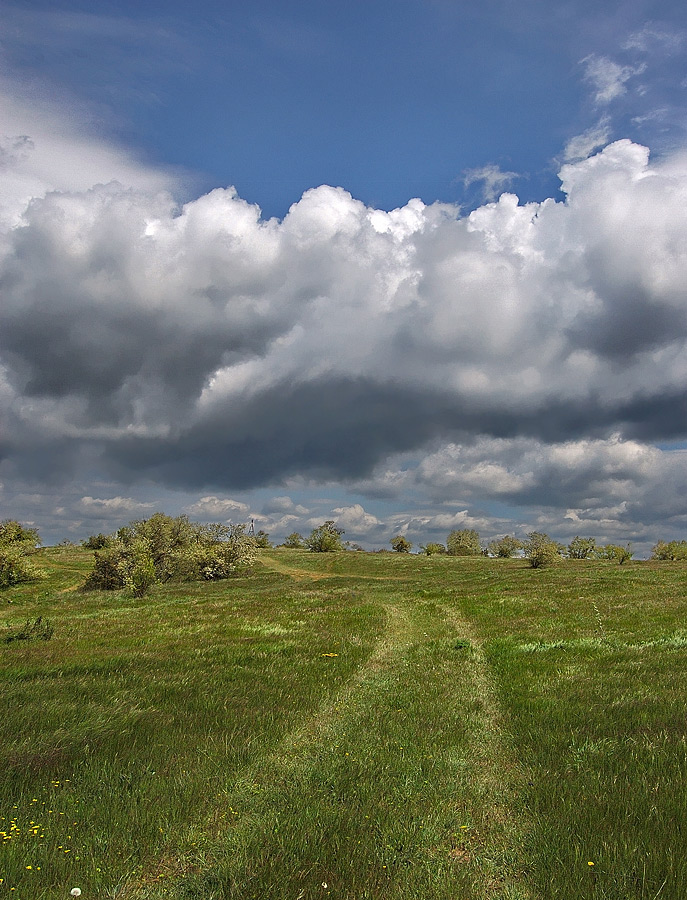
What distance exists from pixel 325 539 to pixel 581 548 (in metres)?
66.6

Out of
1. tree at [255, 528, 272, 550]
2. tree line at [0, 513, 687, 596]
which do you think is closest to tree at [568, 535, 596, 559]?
tree line at [0, 513, 687, 596]

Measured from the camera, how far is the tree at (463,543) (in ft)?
542

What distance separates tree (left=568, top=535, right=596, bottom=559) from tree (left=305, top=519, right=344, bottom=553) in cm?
6059

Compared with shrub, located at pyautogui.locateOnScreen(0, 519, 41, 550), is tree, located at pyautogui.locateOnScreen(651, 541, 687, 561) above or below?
below

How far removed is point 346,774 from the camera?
25.0 ft

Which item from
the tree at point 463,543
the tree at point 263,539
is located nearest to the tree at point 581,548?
the tree at point 463,543

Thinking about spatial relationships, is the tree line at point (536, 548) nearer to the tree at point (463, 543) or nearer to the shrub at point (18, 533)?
the tree at point (463, 543)

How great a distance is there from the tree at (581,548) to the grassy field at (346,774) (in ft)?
390

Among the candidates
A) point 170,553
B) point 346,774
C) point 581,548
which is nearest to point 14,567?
point 170,553

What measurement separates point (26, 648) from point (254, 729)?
43.3 feet

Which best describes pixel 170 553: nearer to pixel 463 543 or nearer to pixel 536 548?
pixel 536 548

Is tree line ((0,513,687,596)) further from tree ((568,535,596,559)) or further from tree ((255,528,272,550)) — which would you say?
tree ((255,528,272,550))

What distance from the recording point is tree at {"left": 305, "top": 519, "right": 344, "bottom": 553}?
138m

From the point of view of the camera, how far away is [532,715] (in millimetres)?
10078
